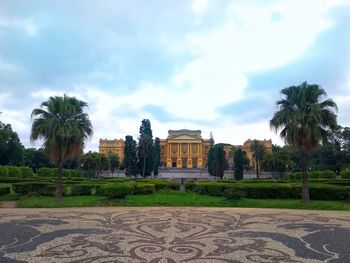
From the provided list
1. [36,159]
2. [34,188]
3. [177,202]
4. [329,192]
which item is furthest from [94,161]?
[329,192]

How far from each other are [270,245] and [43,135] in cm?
1634

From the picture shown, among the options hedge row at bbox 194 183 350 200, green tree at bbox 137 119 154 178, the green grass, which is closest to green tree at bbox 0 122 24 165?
green tree at bbox 137 119 154 178

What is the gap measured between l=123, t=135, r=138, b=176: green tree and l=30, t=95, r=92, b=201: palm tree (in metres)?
32.7

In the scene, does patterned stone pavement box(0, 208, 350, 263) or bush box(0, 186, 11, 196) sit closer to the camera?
patterned stone pavement box(0, 208, 350, 263)

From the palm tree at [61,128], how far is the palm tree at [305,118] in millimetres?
11795

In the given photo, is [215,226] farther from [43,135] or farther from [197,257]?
[43,135]

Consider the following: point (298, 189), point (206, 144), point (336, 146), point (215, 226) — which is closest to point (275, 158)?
point (336, 146)

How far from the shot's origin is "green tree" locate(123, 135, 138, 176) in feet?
184

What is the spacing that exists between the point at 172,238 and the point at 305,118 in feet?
44.5

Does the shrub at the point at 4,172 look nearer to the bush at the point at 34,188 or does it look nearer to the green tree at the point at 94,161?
the green tree at the point at 94,161

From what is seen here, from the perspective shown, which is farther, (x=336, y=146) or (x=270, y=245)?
(x=336, y=146)

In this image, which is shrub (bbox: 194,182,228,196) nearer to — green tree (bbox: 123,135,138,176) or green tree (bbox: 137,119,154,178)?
green tree (bbox: 137,119,154,178)

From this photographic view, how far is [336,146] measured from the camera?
65.4 meters

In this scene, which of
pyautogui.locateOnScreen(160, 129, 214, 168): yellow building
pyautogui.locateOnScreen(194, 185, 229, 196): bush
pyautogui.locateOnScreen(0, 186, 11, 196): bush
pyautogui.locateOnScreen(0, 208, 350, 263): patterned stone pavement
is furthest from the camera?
pyautogui.locateOnScreen(160, 129, 214, 168): yellow building
